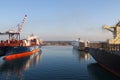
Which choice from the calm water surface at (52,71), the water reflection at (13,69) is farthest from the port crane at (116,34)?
the water reflection at (13,69)

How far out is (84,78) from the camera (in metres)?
34.3

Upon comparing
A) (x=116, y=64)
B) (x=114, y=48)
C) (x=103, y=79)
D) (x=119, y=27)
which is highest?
(x=119, y=27)

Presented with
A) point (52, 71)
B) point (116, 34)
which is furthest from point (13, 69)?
point (116, 34)

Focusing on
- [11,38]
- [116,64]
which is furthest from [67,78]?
[11,38]

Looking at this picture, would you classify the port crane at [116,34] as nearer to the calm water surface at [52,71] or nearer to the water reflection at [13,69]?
the calm water surface at [52,71]

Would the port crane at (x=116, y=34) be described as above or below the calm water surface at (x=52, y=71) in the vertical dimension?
above

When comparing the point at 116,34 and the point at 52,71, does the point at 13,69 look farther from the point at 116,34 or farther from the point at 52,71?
the point at 116,34

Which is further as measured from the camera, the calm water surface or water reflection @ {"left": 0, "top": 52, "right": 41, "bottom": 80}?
water reflection @ {"left": 0, "top": 52, "right": 41, "bottom": 80}

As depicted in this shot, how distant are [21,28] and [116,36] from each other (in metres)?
72.3

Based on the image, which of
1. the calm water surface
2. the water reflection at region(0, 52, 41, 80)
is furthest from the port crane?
the water reflection at region(0, 52, 41, 80)

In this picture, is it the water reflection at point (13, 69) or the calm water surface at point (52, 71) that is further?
the water reflection at point (13, 69)

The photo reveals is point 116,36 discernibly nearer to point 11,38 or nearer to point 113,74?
point 113,74

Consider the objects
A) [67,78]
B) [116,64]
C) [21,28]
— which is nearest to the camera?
[116,64]

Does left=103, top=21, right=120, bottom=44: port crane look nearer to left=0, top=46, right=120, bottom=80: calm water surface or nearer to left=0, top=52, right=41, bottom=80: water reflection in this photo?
left=0, top=46, right=120, bottom=80: calm water surface
